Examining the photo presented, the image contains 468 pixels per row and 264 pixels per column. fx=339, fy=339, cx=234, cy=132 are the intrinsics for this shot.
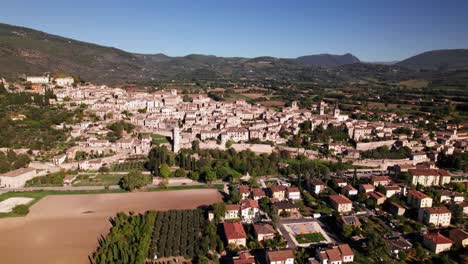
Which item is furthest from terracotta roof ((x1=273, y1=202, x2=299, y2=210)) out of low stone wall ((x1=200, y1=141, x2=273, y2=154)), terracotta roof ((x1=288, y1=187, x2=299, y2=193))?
low stone wall ((x1=200, y1=141, x2=273, y2=154))

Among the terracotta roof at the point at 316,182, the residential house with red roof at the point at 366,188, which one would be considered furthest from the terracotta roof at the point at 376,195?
the terracotta roof at the point at 316,182

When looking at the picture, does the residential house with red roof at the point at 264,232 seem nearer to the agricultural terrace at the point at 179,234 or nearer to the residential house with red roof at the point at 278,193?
the agricultural terrace at the point at 179,234

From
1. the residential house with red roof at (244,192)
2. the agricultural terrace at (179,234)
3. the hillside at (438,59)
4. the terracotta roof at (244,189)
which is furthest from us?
the hillside at (438,59)

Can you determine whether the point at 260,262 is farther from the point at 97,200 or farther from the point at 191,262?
the point at 97,200

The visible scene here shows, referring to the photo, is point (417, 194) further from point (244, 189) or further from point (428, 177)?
point (244, 189)

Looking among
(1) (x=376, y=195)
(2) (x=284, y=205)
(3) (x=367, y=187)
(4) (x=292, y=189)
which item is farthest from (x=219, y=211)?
(3) (x=367, y=187)

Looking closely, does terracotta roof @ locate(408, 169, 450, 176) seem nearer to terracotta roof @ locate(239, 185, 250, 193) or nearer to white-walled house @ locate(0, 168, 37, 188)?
terracotta roof @ locate(239, 185, 250, 193)
